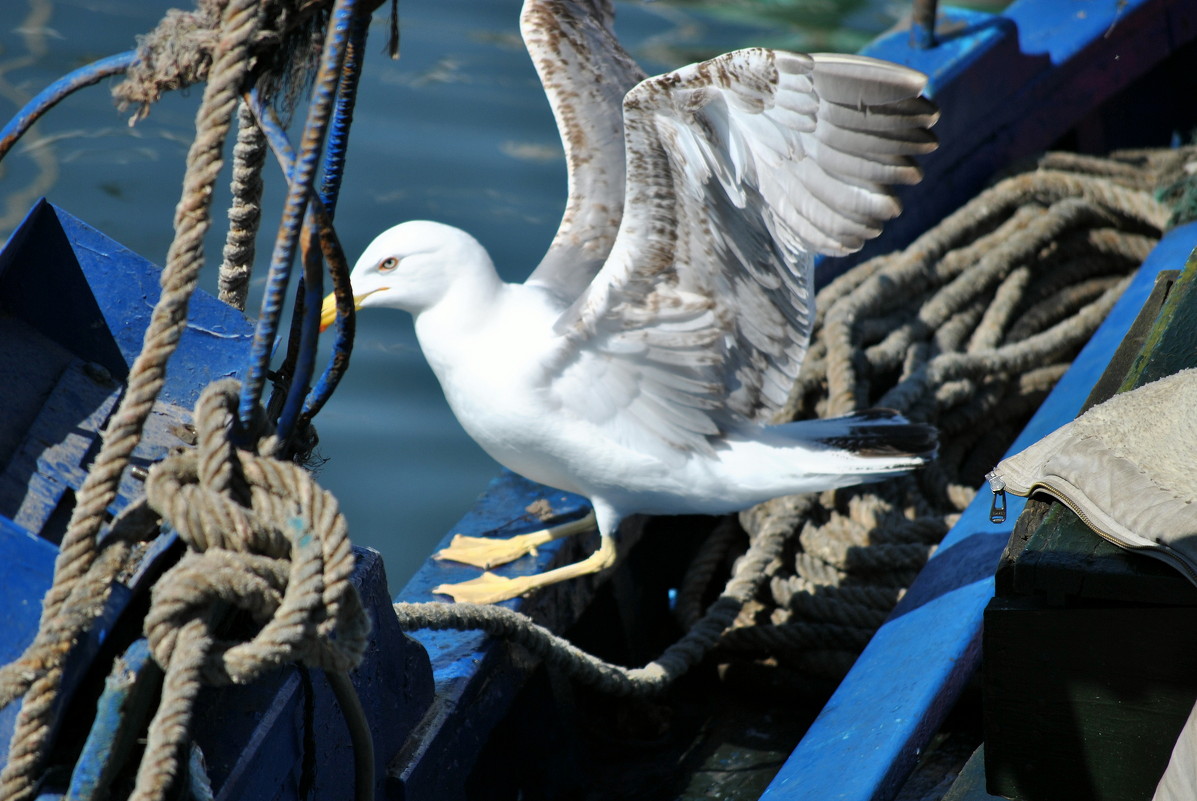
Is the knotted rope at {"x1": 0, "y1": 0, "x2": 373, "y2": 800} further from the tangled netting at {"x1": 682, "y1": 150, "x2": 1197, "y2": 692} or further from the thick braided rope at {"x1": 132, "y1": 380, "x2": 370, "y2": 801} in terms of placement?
the tangled netting at {"x1": 682, "y1": 150, "x2": 1197, "y2": 692}

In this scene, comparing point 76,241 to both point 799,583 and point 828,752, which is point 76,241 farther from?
point 799,583

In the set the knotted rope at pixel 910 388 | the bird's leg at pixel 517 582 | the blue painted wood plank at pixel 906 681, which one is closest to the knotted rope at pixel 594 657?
the knotted rope at pixel 910 388

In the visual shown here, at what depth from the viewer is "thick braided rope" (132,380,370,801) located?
94cm

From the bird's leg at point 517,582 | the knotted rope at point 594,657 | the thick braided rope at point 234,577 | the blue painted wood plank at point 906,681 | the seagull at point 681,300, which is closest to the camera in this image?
the thick braided rope at point 234,577

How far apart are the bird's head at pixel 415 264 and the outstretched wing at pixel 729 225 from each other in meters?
0.30

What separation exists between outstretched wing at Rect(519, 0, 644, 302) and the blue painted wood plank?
914 mm

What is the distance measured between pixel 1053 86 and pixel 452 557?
91.6 inches

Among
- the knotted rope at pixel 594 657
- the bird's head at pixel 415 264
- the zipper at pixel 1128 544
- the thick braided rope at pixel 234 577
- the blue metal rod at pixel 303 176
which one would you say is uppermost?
the blue metal rod at pixel 303 176

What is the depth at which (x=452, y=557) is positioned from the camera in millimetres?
2154

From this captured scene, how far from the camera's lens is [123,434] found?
3.11 feet

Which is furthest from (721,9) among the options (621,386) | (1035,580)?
(1035,580)

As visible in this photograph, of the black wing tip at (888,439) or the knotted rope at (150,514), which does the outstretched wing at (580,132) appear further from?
the knotted rope at (150,514)

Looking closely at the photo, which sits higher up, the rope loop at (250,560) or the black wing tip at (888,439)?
the rope loop at (250,560)

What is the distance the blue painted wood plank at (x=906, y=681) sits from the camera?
156 cm
